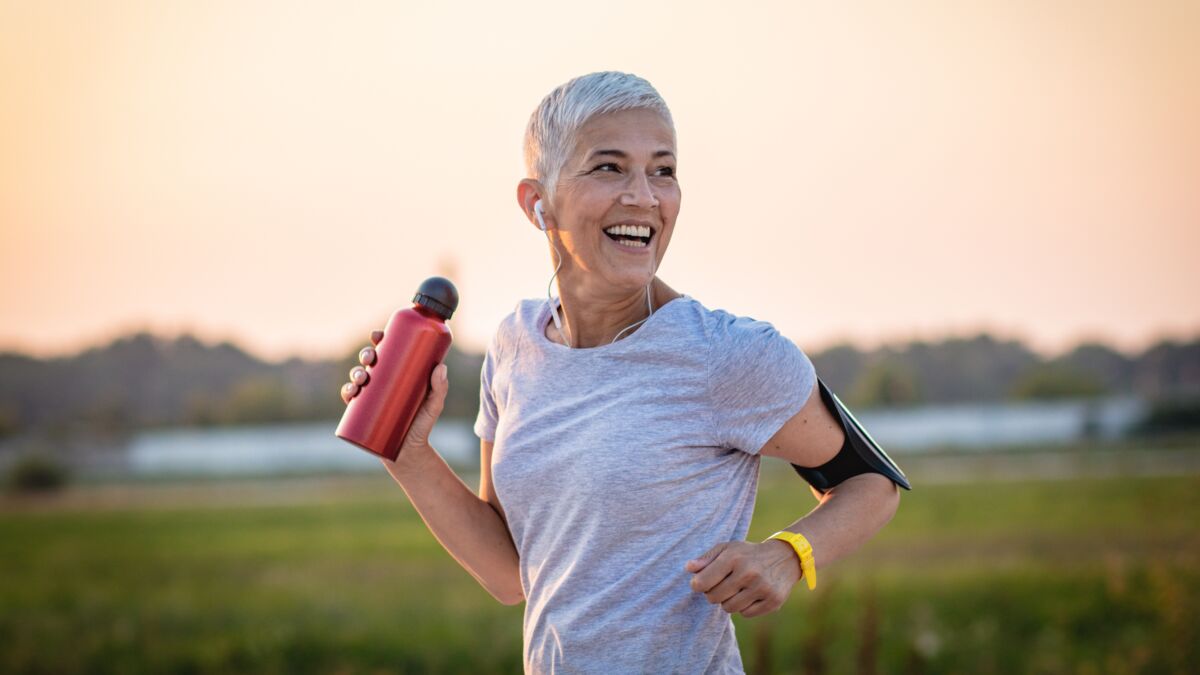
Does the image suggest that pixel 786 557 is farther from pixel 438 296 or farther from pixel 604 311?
pixel 438 296

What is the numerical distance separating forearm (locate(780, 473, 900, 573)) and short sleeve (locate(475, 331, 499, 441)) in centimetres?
75

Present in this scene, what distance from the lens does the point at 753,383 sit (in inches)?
89.9

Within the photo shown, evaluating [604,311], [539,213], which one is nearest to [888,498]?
[604,311]

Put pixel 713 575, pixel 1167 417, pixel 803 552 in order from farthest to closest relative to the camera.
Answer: pixel 1167 417 → pixel 803 552 → pixel 713 575

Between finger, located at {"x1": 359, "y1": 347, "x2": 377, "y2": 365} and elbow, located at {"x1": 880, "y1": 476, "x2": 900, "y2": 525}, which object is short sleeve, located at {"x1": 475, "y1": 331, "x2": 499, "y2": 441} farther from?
elbow, located at {"x1": 880, "y1": 476, "x2": 900, "y2": 525}

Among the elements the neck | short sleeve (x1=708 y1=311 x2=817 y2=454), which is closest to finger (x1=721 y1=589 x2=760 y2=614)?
short sleeve (x1=708 y1=311 x2=817 y2=454)

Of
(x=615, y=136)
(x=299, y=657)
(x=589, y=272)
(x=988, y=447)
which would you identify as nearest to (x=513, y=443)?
(x=589, y=272)

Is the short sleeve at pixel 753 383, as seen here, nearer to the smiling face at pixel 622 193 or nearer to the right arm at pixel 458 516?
the smiling face at pixel 622 193

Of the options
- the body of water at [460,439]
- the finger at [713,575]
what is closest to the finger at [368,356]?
the finger at [713,575]

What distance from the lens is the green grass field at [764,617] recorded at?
29.2 ft

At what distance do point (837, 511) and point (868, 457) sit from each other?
0.42 ft

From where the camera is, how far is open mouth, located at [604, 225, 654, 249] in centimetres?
241

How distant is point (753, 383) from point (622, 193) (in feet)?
1.45

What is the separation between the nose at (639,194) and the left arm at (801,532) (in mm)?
473
